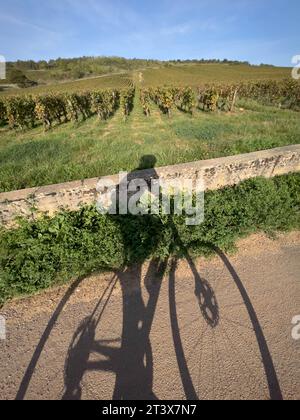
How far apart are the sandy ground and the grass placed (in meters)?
3.25

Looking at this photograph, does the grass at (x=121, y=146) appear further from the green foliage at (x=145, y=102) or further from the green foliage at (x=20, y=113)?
the green foliage at (x=145, y=102)

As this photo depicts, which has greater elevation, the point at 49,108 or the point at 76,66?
the point at 76,66

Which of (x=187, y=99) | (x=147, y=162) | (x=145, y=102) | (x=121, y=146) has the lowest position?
(x=147, y=162)

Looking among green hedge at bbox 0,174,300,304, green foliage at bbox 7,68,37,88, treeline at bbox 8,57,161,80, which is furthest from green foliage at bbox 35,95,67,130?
treeline at bbox 8,57,161,80

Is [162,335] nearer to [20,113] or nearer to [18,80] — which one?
[20,113]

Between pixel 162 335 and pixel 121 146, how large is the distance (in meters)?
7.43

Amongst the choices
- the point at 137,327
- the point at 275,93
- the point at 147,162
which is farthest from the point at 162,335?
the point at 275,93

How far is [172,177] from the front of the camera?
4977mm

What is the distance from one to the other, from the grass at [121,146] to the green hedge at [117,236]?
1.94m

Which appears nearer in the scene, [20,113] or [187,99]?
[20,113]

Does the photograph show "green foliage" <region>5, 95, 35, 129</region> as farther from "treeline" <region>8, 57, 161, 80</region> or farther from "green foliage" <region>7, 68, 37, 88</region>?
"treeline" <region>8, 57, 161, 80</region>

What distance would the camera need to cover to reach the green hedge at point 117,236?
12.4 ft

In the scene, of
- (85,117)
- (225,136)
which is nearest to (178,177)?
(225,136)

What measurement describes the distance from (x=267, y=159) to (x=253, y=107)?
49.7ft
